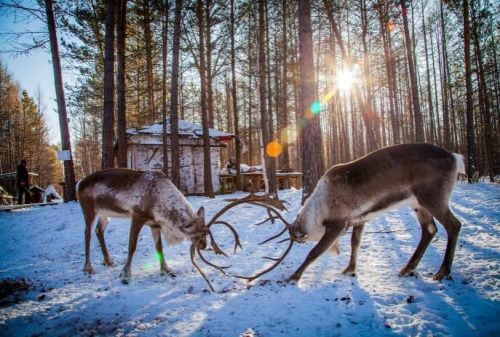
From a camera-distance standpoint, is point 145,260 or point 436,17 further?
point 436,17

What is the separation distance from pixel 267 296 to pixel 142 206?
7.50 ft

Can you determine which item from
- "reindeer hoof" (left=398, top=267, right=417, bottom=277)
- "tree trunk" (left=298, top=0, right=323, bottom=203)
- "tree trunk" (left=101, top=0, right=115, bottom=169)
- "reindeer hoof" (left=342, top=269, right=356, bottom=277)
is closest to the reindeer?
"reindeer hoof" (left=342, top=269, right=356, bottom=277)

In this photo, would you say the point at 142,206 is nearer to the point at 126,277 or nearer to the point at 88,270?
the point at 126,277

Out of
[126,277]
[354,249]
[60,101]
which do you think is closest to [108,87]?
[60,101]

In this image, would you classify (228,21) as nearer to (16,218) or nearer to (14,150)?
(16,218)

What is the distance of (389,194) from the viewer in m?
3.71

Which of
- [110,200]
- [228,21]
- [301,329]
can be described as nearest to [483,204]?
[301,329]

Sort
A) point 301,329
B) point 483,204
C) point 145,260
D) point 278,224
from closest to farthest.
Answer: point 301,329 → point 145,260 → point 278,224 → point 483,204

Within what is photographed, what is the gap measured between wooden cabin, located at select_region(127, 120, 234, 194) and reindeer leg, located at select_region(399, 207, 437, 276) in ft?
44.3

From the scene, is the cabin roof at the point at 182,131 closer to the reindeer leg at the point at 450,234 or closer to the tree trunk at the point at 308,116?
the tree trunk at the point at 308,116

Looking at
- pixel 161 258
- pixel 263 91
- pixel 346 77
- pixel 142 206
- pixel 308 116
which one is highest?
pixel 346 77

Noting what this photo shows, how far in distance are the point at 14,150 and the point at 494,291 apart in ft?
165

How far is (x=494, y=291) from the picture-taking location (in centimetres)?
313

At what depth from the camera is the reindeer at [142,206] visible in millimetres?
4156
